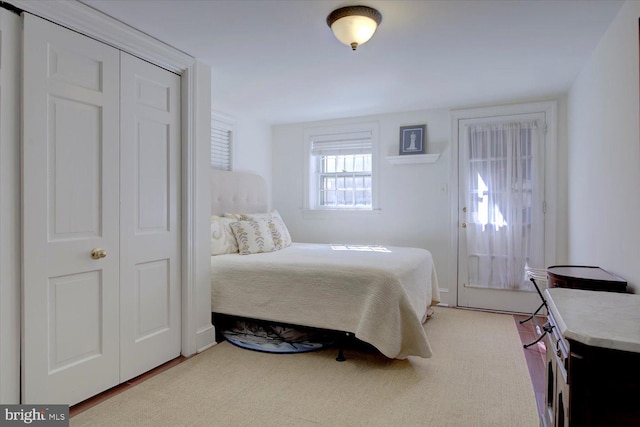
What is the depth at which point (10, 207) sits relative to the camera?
1938 millimetres

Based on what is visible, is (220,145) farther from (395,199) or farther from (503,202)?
(503,202)

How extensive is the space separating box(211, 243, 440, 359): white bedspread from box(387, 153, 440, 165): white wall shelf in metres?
1.40

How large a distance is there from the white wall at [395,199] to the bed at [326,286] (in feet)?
2.49

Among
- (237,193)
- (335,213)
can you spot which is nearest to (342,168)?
(335,213)

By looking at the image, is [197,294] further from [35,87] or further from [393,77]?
[393,77]

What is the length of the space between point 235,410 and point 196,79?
93.4 inches

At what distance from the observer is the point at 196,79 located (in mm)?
2998

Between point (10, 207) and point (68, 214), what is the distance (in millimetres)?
277

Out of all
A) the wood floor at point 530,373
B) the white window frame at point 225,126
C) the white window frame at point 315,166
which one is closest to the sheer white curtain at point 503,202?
the wood floor at point 530,373

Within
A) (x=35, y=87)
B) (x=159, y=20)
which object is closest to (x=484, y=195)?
(x=159, y=20)

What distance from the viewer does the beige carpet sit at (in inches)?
82.0

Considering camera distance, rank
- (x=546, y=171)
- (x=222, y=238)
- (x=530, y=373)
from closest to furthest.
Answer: (x=530, y=373) < (x=222, y=238) < (x=546, y=171)

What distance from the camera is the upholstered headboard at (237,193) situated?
13.6 feet

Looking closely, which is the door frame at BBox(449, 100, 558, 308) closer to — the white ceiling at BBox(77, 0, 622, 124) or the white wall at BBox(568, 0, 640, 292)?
the white ceiling at BBox(77, 0, 622, 124)
